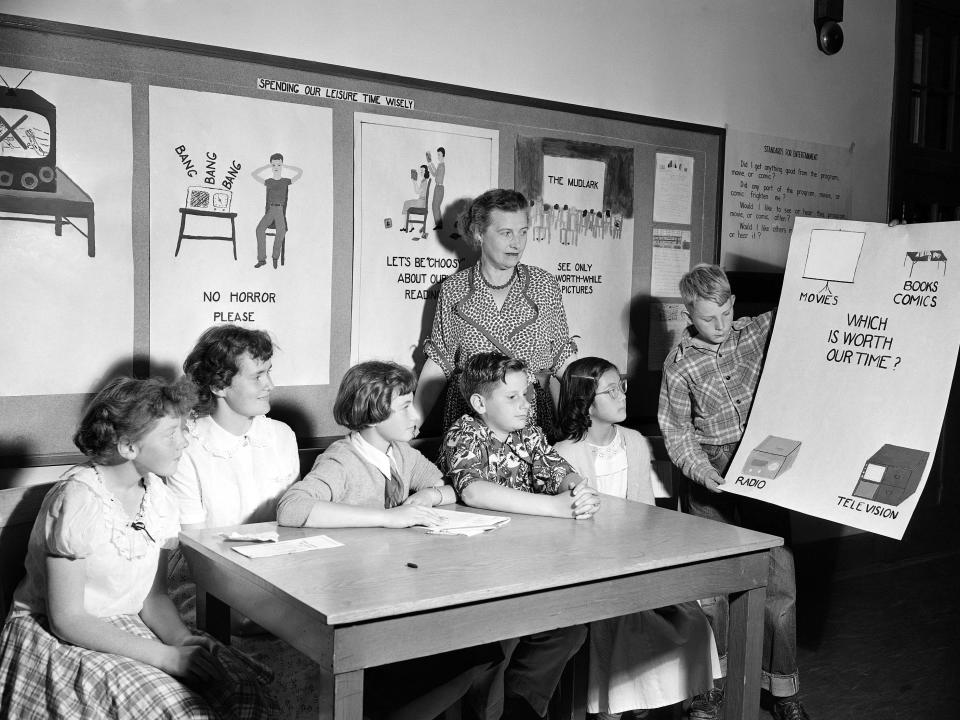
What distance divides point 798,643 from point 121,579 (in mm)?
2563

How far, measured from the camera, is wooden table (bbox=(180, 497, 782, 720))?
163 cm

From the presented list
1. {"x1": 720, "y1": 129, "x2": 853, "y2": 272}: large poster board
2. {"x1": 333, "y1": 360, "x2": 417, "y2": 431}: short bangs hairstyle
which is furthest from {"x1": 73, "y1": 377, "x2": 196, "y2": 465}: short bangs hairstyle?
{"x1": 720, "y1": 129, "x2": 853, "y2": 272}: large poster board

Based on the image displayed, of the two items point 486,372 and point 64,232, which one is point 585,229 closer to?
point 486,372

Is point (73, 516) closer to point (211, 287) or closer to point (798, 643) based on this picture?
point (211, 287)

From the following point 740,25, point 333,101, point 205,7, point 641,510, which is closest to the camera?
point 641,510

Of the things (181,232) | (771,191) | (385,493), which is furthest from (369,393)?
(771,191)

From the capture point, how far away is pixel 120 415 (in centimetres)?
199

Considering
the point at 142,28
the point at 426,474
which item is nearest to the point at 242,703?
the point at 426,474

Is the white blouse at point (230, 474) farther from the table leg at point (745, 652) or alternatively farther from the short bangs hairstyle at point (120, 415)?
the table leg at point (745, 652)

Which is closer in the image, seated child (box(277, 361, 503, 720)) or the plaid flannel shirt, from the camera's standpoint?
seated child (box(277, 361, 503, 720))

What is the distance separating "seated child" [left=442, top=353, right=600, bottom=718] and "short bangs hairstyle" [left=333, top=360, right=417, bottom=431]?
235mm

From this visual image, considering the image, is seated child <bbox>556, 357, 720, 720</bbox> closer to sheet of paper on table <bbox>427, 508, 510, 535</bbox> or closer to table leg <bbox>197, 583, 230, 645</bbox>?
sheet of paper on table <bbox>427, 508, 510, 535</bbox>

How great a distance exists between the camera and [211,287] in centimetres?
280

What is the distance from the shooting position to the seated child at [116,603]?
1821 mm
